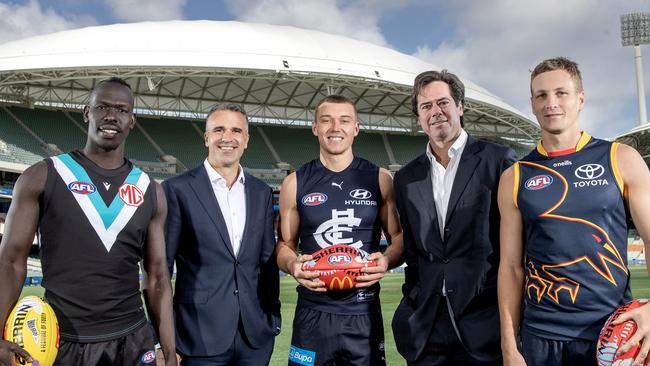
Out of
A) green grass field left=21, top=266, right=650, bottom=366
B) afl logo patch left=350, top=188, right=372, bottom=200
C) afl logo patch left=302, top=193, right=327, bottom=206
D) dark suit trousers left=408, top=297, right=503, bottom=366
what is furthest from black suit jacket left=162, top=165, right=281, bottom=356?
green grass field left=21, top=266, right=650, bottom=366

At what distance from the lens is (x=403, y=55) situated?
1362 inches

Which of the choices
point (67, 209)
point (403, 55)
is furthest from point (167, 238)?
point (403, 55)

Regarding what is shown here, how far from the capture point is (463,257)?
3232mm

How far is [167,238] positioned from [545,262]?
2408 millimetres

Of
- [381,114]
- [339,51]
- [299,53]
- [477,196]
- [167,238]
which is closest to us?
[477,196]

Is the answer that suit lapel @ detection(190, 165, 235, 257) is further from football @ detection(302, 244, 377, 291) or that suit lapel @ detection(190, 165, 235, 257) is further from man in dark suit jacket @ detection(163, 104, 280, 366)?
football @ detection(302, 244, 377, 291)

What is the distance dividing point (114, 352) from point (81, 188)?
2.99 ft

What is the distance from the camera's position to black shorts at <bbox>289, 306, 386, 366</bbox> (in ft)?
11.6

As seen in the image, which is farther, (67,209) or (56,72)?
(56,72)

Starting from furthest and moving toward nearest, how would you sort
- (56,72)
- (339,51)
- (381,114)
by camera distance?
1. (381,114)
2. (339,51)
3. (56,72)

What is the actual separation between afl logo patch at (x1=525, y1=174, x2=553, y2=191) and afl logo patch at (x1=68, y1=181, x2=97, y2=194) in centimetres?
242

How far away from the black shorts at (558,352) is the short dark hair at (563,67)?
139 cm

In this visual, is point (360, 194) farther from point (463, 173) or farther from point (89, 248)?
point (89, 248)

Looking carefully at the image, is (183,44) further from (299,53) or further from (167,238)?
(167,238)
